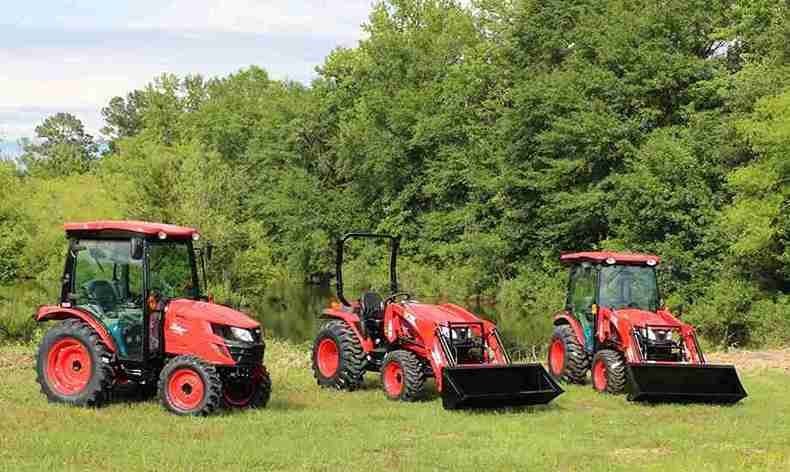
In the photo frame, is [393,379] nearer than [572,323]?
Yes

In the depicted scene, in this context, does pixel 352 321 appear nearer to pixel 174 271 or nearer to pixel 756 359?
pixel 174 271

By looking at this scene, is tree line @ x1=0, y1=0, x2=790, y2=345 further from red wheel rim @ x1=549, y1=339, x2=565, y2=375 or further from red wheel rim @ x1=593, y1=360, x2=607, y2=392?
red wheel rim @ x1=593, y1=360, x2=607, y2=392

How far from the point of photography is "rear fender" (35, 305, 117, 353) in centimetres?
1199

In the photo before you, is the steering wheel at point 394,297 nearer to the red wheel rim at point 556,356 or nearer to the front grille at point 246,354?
the red wheel rim at point 556,356

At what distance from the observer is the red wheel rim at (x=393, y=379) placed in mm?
13789

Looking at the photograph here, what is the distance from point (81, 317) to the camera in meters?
12.2

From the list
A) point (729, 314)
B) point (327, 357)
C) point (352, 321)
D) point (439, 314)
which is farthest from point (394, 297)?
point (729, 314)

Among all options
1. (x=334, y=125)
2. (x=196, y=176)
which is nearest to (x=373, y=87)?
(x=334, y=125)

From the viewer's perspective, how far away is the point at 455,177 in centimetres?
4978

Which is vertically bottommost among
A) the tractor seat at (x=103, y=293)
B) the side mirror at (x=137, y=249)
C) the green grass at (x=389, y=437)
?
the green grass at (x=389, y=437)

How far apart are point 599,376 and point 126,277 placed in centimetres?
736

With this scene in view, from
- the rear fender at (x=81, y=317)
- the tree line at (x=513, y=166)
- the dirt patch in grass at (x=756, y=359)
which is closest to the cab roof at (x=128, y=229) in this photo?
the rear fender at (x=81, y=317)

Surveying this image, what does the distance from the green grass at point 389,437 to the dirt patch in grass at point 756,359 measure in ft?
14.3

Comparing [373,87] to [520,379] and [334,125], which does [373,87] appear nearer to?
[334,125]
